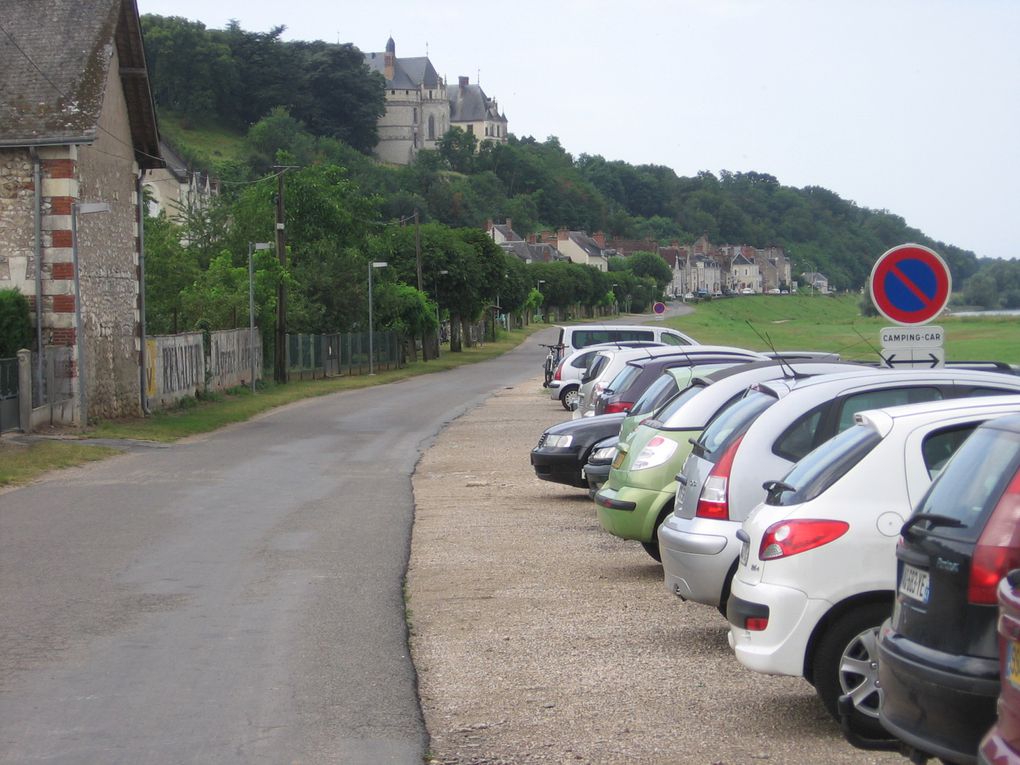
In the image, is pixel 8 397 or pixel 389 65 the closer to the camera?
pixel 8 397

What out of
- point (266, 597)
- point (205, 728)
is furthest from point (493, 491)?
point (205, 728)

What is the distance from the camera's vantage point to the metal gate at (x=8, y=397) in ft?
77.4

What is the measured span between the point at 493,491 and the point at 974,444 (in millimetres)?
12712

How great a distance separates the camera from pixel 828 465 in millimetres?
6445

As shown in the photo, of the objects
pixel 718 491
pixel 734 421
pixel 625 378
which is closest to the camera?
pixel 718 491

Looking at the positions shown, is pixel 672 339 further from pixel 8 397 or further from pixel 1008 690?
pixel 1008 690

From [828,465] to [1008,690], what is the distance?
8.89 feet

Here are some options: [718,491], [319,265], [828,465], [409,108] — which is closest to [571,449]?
[718,491]

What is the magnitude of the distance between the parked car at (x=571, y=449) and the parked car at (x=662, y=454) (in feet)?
14.2

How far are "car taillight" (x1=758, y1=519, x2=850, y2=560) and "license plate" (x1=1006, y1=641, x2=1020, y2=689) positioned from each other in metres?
2.38

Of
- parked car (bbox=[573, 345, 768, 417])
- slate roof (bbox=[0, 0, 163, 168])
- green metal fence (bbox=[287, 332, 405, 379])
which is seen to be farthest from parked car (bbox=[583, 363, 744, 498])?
green metal fence (bbox=[287, 332, 405, 379])

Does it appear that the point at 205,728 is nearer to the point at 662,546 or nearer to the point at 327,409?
the point at 662,546

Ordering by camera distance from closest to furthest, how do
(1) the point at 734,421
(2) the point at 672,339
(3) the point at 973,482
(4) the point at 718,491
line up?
(3) the point at 973,482 < (4) the point at 718,491 < (1) the point at 734,421 < (2) the point at 672,339

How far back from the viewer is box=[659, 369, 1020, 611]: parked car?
25.3ft
